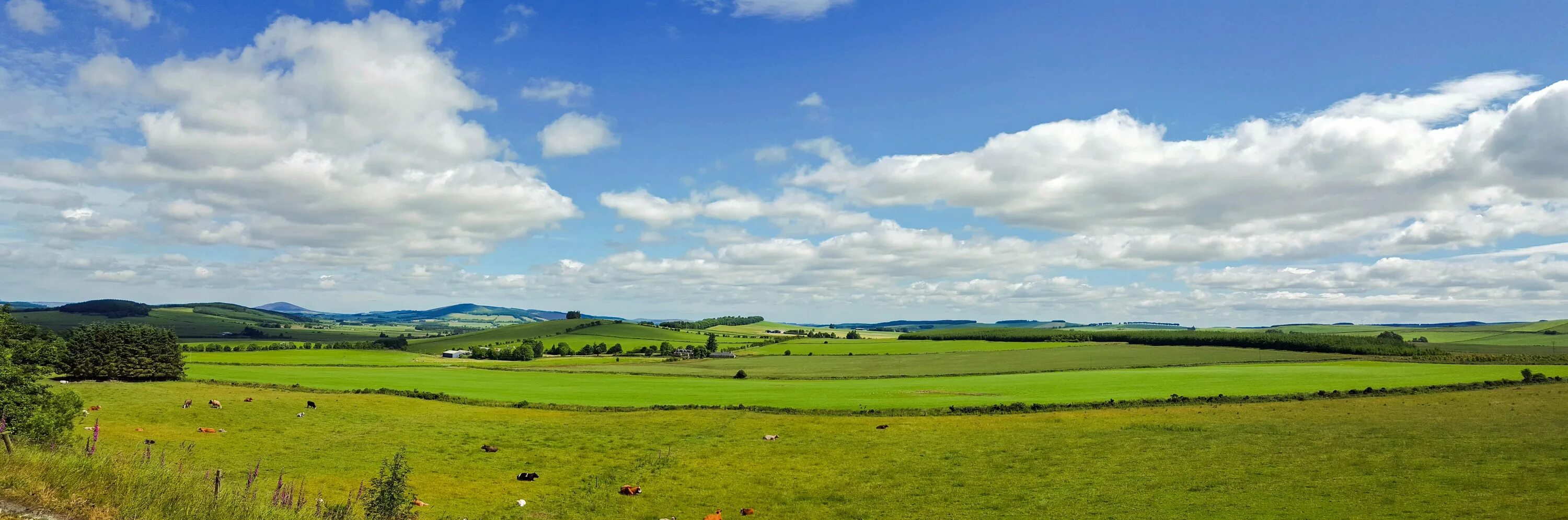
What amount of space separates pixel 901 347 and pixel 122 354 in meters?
131

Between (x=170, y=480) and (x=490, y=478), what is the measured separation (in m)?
20.2

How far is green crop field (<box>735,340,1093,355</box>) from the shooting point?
15188 cm

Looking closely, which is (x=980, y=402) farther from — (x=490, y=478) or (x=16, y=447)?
(x=16, y=447)

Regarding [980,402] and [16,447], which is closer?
[16,447]

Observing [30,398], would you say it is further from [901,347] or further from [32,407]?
[901,347]

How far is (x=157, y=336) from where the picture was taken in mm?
74562

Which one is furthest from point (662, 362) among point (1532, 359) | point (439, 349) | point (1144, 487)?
point (1532, 359)

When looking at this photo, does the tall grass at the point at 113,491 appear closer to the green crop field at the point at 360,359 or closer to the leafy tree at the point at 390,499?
the leafy tree at the point at 390,499

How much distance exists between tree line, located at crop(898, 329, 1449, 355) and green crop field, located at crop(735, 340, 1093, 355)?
982cm

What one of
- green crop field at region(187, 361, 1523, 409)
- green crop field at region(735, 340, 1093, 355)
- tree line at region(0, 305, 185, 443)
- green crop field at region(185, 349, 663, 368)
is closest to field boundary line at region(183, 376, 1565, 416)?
green crop field at region(187, 361, 1523, 409)

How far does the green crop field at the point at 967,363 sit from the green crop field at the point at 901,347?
12919 mm

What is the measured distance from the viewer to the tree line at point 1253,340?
110625 millimetres

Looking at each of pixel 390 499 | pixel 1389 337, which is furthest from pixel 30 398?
pixel 1389 337

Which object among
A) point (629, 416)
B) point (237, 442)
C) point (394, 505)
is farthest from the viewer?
point (629, 416)
